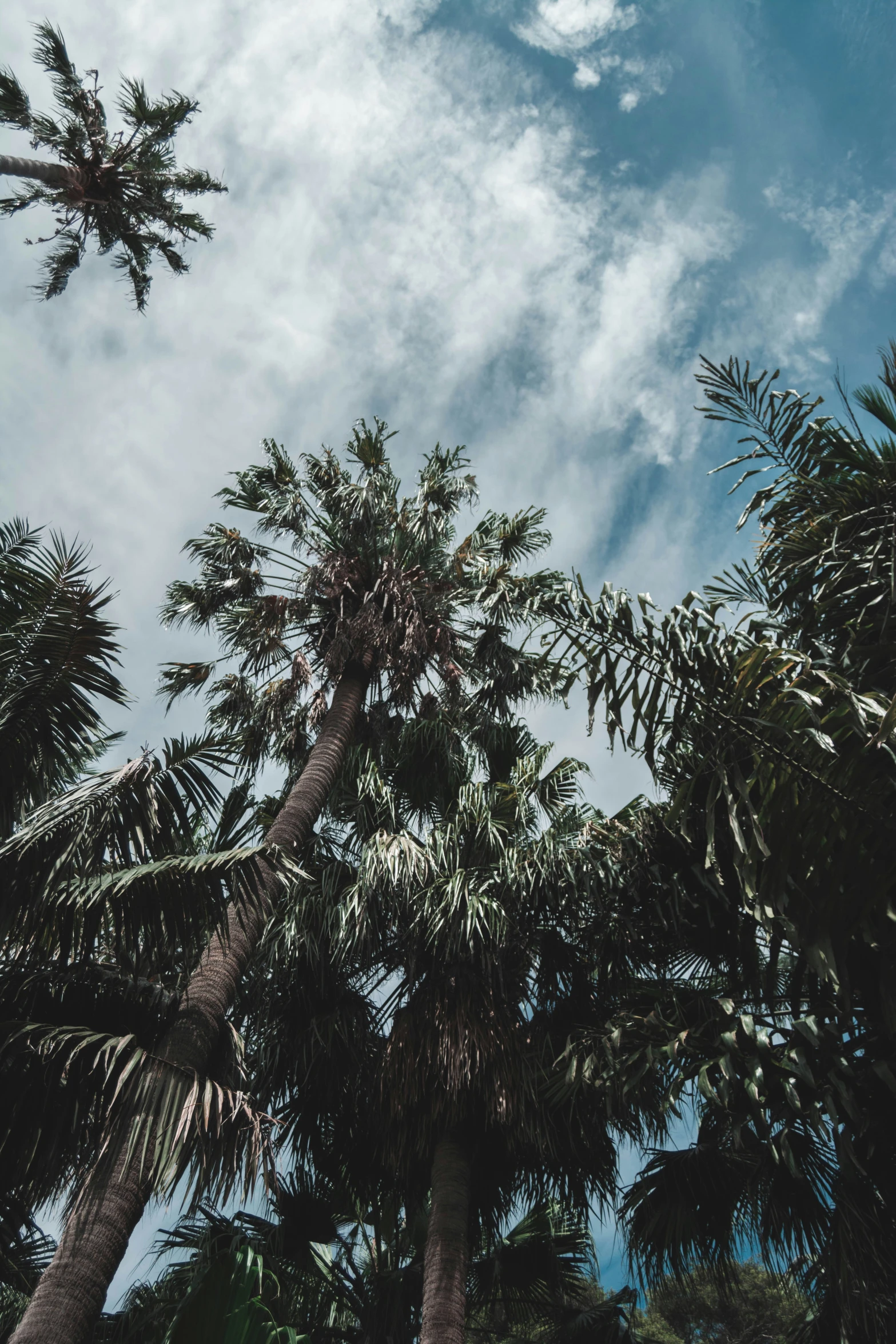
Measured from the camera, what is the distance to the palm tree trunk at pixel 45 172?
327 inches

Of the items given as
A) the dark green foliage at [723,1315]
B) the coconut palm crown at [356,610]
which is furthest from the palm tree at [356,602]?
the dark green foliage at [723,1315]

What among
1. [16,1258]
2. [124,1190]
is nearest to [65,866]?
[124,1190]

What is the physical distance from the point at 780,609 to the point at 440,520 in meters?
6.22

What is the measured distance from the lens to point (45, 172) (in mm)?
8688

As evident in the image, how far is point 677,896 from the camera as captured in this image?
7.20 metres

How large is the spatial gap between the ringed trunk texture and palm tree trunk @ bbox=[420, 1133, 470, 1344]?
256cm

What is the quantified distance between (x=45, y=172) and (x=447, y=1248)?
1079 centimetres

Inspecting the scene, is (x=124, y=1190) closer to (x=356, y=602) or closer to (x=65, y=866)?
(x=65, y=866)

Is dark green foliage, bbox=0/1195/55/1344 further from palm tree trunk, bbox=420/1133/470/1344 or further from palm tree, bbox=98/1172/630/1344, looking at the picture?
palm tree trunk, bbox=420/1133/470/1344

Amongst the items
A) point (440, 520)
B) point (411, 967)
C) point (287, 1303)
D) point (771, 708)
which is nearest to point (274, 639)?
point (440, 520)

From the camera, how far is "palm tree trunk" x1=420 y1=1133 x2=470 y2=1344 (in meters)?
6.67

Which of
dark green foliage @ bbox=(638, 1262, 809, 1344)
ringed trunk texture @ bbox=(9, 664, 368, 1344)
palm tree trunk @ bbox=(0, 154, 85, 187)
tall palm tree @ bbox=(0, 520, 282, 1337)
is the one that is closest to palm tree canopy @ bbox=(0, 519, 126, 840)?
tall palm tree @ bbox=(0, 520, 282, 1337)

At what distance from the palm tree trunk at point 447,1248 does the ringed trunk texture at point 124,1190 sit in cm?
256

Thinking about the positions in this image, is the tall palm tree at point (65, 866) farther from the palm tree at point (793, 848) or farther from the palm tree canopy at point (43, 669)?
the palm tree at point (793, 848)
